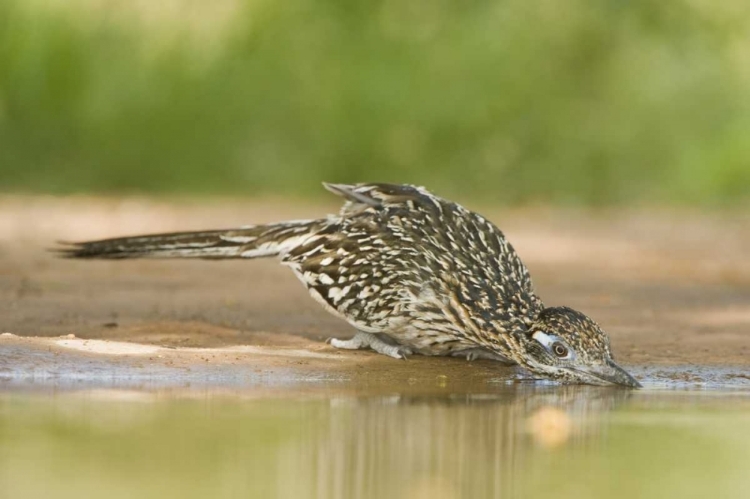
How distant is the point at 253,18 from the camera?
21.1 metres

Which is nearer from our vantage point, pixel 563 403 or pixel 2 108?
pixel 563 403

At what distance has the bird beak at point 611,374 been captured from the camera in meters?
7.36

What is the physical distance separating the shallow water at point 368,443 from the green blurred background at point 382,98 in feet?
45.1

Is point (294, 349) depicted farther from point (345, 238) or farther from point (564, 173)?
point (564, 173)

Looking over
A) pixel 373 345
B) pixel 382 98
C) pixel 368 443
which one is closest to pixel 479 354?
pixel 373 345

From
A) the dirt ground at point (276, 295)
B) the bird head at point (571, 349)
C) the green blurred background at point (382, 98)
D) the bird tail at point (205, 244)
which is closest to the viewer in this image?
the bird head at point (571, 349)

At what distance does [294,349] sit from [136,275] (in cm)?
399

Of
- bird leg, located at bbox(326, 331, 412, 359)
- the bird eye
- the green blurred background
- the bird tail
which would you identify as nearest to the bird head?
the bird eye

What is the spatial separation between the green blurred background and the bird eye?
44.0 ft

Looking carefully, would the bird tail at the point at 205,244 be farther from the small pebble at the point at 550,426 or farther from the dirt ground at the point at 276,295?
the small pebble at the point at 550,426

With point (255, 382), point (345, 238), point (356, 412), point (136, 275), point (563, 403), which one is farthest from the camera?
point (136, 275)

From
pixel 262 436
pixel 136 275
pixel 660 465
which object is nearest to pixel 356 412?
pixel 262 436

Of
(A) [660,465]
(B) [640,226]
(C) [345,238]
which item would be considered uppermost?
(B) [640,226]

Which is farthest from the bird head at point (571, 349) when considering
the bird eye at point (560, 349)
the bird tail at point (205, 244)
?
the bird tail at point (205, 244)
